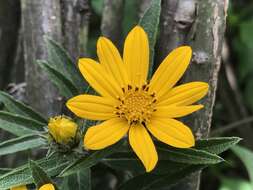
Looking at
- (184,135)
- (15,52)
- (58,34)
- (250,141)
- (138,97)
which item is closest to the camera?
(184,135)

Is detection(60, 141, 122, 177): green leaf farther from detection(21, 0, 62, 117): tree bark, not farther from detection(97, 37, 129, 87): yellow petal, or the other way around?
detection(21, 0, 62, 117): tree bark

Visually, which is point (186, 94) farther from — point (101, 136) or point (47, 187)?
point (47, 187)

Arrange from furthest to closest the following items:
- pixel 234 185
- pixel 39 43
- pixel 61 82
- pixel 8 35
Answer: pixel 234 185 → pixel 8 35 → pixel 39 43 → pixel 61 82

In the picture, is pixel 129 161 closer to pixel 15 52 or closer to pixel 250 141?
pixel 15 52

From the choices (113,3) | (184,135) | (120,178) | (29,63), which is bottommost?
(120,178)

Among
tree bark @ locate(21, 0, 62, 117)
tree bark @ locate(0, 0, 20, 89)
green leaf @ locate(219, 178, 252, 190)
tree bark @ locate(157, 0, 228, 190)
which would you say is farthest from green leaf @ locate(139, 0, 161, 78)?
green leaf @ locate(219, 178, 252, 190)

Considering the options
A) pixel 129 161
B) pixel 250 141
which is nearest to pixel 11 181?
pixel 129 161

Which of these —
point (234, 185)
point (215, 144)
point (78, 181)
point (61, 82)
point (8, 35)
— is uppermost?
point (8, 35)

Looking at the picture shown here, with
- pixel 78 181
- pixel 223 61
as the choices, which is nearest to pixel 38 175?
pixel 78 181
